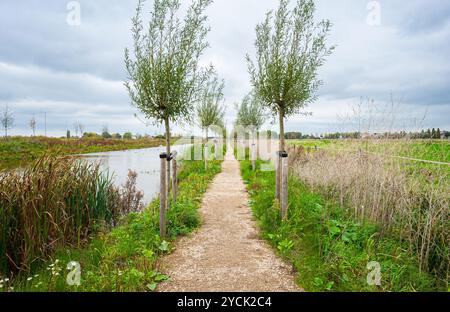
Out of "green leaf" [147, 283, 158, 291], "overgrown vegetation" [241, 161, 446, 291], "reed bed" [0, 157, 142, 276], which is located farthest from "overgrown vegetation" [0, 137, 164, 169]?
"overgrown vegetation" [241, 161, 446, 291]

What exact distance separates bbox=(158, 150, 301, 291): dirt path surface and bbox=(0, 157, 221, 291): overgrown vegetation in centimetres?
29

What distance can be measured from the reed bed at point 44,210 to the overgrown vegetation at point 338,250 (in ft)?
14.9

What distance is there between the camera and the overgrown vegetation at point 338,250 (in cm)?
421

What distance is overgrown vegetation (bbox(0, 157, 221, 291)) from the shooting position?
4.12 metres

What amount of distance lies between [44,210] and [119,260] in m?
2.04

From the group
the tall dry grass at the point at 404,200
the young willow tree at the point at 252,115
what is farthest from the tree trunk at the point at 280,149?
the young willow tree at the point at 252,115

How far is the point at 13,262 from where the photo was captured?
4.98 m

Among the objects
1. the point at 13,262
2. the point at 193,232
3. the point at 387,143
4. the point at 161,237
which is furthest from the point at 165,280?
the point at 387,143

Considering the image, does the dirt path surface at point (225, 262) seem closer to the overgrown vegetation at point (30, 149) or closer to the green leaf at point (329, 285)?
the green leaf at point (329, 285)

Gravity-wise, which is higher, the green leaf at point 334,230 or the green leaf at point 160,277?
the green leaf at point 334,230

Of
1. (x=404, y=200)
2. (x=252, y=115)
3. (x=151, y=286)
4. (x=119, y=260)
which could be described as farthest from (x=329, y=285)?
(x=252, y=115)

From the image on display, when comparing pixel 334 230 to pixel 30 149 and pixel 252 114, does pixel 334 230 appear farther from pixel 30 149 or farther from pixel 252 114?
pixel 30 149

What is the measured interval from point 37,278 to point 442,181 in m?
7.61

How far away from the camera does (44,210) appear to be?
5734mm
